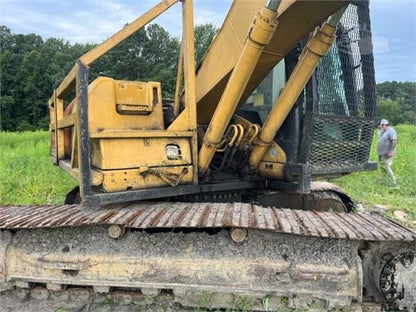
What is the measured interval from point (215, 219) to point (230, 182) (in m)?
0.87

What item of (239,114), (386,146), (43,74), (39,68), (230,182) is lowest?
(230,182)

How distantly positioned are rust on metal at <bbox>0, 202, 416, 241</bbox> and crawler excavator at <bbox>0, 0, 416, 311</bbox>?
0.05 feet

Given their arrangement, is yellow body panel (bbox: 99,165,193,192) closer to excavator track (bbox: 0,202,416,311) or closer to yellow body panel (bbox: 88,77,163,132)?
excavator track (bbox: 0,202,416,311)

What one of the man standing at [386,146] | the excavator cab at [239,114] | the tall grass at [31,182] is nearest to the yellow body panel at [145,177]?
the excavator cab at [239,114]

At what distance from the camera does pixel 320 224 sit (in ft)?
8.97

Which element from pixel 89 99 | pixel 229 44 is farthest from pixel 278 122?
pixel 89 99

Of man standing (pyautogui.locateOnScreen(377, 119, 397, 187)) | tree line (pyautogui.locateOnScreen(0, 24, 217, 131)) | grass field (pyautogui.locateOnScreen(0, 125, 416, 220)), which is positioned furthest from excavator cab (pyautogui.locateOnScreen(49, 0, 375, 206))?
tree line (pyautogui.locateOnScreen(0, 24, 217, 131))

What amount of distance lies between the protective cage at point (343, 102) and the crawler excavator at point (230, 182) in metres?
0.01

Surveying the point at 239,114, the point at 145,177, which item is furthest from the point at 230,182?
the point at 145,177

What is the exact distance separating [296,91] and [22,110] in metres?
38.4

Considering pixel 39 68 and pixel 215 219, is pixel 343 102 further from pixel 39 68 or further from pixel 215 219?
pixel 39 68

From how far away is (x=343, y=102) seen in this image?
335 cm

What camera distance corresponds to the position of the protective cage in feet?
10.5

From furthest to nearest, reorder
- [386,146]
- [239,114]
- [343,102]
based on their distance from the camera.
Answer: [386,146], [239,114], [343,102]
